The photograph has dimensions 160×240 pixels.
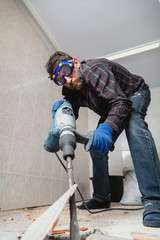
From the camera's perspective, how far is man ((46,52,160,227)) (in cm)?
73

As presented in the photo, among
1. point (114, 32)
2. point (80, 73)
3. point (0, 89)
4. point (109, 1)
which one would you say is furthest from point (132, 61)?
point (0, 89)

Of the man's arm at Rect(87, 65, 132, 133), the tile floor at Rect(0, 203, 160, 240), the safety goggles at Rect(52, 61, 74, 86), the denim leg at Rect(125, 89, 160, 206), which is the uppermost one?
the safety goggles at Rect(52, 61, 74, 86)

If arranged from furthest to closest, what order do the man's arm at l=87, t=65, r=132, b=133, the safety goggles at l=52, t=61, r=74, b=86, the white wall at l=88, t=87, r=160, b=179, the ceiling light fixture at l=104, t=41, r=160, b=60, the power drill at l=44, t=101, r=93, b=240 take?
the white wall at l=88, t=87, r=160, b=179 → the ceiling light fixture at l=104, t=41, r=160, b=60 → the safety goggles at l=52, t=61, r=74, b=86 → the man's arm at l=87, t=65, r=132, b=133 → the power drill at l=44, t=101, r=93, b=240

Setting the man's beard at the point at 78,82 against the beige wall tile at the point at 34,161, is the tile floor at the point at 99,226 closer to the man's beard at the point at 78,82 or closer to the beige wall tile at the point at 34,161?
the beige wall tile at the point at 34,161

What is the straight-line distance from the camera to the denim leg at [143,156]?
745 millimetres

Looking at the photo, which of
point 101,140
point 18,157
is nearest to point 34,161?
point 18,157

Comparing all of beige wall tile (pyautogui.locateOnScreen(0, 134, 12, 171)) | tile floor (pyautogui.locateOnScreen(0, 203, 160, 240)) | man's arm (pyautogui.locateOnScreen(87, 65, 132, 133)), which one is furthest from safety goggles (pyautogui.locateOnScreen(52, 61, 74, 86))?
tile floor (pyautogui.locateOnScreen(0, 203, 160, 240))

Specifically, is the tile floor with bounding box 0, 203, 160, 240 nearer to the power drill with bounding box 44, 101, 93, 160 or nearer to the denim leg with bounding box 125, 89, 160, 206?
the denim leg with bounding box 125, 89, 160, 206

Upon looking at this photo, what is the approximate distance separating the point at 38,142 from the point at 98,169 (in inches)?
26.3

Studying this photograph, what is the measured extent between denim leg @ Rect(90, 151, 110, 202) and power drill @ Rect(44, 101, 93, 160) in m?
0.46

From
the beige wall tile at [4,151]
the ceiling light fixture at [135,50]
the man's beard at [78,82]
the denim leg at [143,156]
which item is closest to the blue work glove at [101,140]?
the denim leg at [143,156]

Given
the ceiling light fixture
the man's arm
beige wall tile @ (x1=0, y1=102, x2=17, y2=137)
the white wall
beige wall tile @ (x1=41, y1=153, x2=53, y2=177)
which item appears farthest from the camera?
the white wall

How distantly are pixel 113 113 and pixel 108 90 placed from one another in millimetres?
144

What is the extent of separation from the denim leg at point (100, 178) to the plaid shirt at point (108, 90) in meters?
0.37
